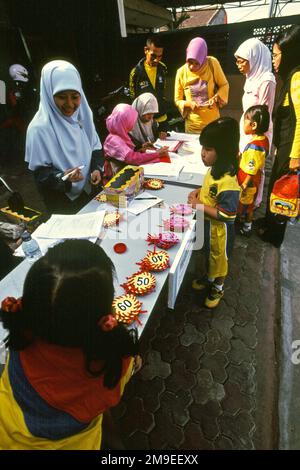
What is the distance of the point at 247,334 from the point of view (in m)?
2.32

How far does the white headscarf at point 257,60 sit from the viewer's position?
9.85 ft

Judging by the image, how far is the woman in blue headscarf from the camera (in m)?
1.97

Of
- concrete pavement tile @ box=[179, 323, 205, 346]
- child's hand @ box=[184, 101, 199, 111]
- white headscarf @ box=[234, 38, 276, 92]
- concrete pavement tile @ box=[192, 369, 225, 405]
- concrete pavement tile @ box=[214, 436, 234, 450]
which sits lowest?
concrete pavement tile @ box=[214, 436, 234, 450]

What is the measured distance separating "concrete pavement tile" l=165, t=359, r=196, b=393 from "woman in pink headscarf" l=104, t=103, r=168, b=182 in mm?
1773

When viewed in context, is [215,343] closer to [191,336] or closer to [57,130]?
[191,336]

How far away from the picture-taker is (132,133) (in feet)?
10.5

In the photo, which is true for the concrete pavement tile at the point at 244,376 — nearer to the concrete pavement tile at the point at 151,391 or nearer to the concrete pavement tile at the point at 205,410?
the concrete pavement tile at the point at 205,410

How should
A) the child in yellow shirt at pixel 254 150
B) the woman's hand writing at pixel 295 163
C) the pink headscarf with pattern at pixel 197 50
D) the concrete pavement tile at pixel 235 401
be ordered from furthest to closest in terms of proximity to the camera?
the pink headscarf with pattern at pixel 197 50 < the child in yellow shirt at pixel 254 150 < the woman's hand writing at pixel 295 163 < the concrete pavement tile at pixel 235 401

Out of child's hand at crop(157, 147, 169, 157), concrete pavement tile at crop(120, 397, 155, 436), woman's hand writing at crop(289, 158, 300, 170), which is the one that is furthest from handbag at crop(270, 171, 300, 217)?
concrete pavement tile at crop(120, 397, 155, 436)

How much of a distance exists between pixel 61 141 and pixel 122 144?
0.72 metres

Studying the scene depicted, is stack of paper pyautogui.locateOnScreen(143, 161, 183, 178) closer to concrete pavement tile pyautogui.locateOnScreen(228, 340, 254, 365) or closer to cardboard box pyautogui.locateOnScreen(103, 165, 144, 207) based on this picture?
cardboard box pyautogui.locateOnScreen(103, 165, 144, 207)

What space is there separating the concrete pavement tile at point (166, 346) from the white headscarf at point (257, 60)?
2674 millimetres

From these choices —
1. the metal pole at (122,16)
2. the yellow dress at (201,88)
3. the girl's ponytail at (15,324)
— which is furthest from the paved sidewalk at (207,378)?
the metal pole at (122,16)

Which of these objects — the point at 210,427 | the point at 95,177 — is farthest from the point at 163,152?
the point at 210,427
